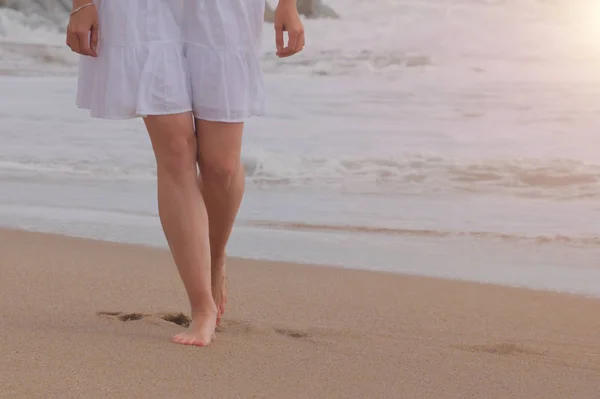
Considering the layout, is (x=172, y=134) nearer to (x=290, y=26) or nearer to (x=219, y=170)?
(x=219, y=170)

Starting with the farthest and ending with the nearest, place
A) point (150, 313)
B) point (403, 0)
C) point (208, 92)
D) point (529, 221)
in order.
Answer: point (403, 0) < point (529, 221) < point (150, 313) < point (208, 92)

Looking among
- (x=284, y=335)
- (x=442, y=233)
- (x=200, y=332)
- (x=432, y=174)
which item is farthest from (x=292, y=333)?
(x=432, y=174)

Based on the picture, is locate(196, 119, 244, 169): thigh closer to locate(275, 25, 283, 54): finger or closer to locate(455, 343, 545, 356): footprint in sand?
locate(275, 25, 283, 54): finger

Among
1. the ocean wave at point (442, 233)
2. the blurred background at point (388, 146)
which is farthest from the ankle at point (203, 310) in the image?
the ocean wave at point (442, 233)

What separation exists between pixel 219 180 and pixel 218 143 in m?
0.11

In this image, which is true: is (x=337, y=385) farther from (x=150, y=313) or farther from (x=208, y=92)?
(x=150, y=313)

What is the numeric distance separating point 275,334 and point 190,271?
305mm

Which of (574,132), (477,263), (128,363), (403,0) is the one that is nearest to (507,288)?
(477,263)

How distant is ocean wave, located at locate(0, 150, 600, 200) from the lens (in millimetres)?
5070

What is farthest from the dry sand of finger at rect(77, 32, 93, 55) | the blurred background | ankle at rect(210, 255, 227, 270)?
finger at rect(77, 32, 93, 55)

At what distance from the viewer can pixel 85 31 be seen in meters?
2.12

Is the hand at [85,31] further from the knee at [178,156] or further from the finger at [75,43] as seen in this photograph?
the knee at [178,156]

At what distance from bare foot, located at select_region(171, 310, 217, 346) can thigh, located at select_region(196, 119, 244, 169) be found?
321 mm

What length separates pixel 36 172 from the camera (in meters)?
5.44
